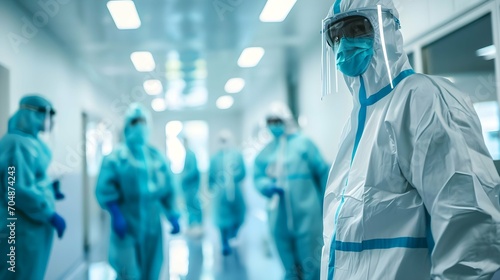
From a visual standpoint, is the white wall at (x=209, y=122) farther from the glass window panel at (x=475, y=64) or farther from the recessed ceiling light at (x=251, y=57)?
the glass window panel at (x=475, y=64)

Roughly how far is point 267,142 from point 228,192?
1.57 metres

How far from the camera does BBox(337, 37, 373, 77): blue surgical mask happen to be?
1344mm

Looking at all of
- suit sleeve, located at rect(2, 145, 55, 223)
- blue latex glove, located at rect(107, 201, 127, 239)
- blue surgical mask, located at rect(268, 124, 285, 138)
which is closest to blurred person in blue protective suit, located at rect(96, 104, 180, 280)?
blue latex glove, located at rect(107, 201, 127, 239)

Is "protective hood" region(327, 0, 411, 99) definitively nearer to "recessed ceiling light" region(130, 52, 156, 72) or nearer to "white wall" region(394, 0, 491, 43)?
"white wall" region(394, 0, 491, 43)

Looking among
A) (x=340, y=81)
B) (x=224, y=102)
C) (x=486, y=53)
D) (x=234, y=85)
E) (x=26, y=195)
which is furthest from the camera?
(x=224, y=102)

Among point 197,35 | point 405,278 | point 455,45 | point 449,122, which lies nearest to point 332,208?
point 405,278

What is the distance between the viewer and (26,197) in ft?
7.58

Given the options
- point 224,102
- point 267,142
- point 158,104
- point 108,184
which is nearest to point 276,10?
point 267,142

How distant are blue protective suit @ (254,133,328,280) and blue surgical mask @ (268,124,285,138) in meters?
0.34

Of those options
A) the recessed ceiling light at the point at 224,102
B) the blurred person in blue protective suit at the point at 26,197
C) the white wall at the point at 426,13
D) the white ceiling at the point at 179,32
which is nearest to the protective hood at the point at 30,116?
the blurred person in blue protective suit at the point at 26,197

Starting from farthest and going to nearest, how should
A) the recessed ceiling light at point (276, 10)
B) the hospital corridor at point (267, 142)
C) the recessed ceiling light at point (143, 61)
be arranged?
the recessed ceiling light at point (143, 61), the recessed ceiling light at point (276, 10), the hospital corridor at point (267, 142)

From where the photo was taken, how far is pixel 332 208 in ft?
4.90

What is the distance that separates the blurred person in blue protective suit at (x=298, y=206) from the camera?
3279 millimetres

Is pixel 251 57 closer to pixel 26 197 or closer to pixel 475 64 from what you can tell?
pixel 475 64
